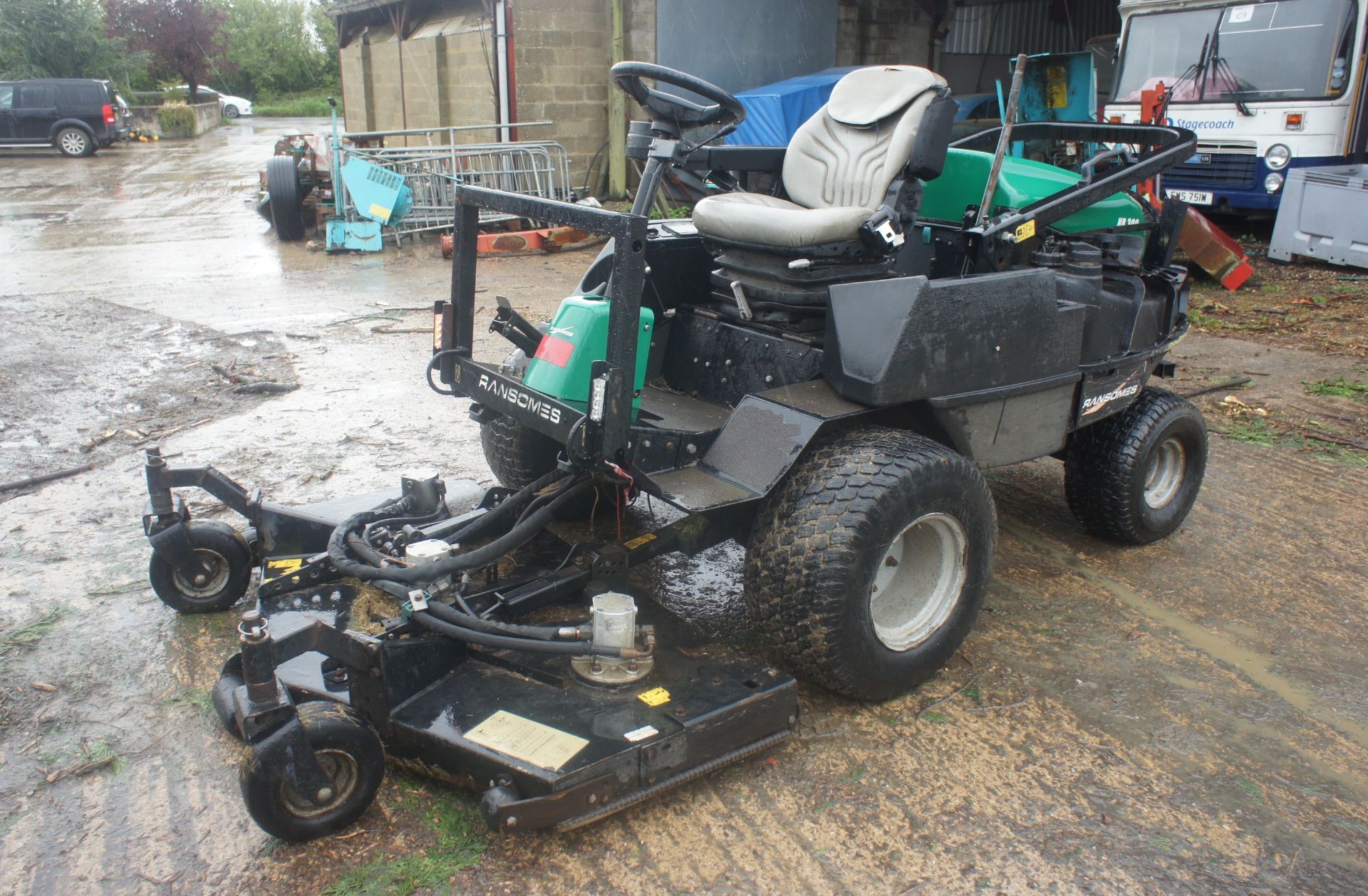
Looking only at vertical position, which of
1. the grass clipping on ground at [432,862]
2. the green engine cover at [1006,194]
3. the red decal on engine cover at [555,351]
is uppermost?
the green engine cover at [1006,194]

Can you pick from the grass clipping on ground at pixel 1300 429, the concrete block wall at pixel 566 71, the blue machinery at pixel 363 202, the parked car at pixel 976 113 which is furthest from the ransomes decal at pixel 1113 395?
the concrete block wall at pixel 566 71

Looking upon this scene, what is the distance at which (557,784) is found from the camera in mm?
2270

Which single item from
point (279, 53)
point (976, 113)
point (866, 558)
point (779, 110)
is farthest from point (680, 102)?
point (279, 53)

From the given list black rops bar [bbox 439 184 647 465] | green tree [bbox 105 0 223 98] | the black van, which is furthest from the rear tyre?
black rops bar [bbox 439 184 647 465]

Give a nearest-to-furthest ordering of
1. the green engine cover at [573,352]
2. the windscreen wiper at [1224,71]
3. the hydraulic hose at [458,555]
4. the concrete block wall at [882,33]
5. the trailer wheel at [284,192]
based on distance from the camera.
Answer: the hydraulic hose at [458,555]
the green engine cover at [573,352]
the windscreen wiper at [1224,71]
the trailer wheel at [284,192]
the concrete block wall at [882,33]

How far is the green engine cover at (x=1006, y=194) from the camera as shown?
4098 mm

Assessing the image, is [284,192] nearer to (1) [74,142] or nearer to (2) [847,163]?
(2) [847,163]

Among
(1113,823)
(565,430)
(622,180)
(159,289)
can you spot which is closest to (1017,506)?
(1113,823)

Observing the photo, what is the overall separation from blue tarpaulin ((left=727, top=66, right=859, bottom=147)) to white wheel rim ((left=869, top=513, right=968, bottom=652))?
30.8ft

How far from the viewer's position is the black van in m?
21.8

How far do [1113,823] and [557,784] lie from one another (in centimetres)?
136

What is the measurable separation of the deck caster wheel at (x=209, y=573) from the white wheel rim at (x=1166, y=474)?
3.39 m

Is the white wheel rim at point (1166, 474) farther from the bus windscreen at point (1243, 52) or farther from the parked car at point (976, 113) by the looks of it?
the parked car at point (976, 113)

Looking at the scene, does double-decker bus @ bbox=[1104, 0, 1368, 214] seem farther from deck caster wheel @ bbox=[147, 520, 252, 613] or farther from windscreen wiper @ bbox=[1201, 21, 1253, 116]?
deck caster wheel @ bbox=[147, 520, 252, 613]
